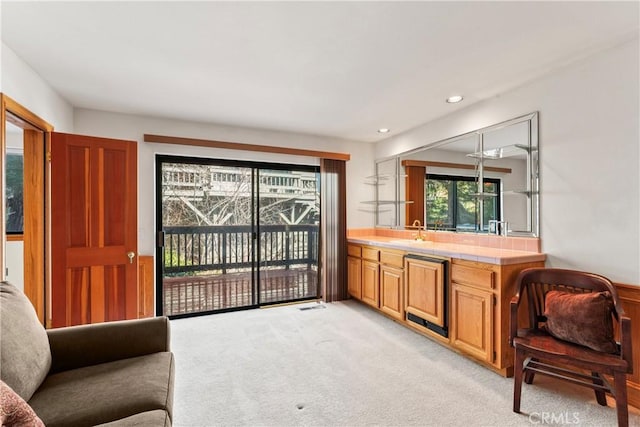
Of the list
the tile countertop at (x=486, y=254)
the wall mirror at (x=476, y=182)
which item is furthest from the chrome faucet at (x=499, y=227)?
the tile countertop at (x=486, y=254)

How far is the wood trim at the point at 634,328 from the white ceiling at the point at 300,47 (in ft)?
5.35

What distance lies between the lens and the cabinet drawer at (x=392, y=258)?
3.32 meters

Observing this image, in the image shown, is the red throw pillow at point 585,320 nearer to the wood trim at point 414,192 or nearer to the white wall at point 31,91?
the wood trim at point 414,192

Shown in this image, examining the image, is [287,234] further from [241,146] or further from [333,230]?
[241,146]

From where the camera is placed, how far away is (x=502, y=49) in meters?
2.07

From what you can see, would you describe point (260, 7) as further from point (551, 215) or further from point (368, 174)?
point (368, 174)

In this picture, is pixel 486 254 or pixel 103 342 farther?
pixel 486 254

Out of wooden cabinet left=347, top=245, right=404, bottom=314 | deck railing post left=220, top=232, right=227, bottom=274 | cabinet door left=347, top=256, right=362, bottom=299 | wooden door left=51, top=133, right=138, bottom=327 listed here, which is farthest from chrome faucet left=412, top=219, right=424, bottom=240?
wooden door left=51, top=133, right=138, bottom=327

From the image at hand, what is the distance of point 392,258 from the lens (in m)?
3.44

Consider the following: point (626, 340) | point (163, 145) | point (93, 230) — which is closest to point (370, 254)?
point (626, 340)

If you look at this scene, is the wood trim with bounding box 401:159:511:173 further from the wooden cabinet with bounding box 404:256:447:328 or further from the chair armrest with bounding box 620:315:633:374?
the chair armrest with bounding box 620:315:633:374

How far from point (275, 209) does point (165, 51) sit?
238 cm

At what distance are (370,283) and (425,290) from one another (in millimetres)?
984

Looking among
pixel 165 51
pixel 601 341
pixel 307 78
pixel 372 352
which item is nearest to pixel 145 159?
pixel 165 51
